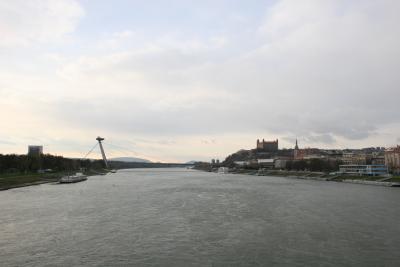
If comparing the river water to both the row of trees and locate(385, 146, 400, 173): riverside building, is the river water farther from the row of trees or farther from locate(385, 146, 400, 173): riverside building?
locate(385, 146, 400, 173): riverside building

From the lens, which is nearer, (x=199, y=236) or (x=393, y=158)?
(x=199, y=236)

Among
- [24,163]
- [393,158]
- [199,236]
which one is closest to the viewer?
[199,236]

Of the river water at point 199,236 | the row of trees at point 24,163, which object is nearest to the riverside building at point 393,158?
the row of trees at point 24,163

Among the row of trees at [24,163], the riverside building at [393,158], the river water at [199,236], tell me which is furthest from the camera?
the riverside building at [393,158]

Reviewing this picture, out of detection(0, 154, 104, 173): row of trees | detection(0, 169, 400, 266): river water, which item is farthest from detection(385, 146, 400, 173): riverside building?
detection(0, 169, 400, 266): river water

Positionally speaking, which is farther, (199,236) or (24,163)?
(24,163)

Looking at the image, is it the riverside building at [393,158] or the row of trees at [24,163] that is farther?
the riverside building at [393,158]

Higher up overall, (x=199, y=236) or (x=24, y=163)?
(x=24, y=163)

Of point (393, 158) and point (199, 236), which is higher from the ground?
point (393, 158)

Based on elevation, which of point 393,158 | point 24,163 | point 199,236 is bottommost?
point 199,236

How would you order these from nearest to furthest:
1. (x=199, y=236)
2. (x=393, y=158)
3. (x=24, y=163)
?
(x=199, y=236), (x=24, y=163), (x=393, y=158)

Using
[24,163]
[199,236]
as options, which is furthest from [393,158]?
[199,236]

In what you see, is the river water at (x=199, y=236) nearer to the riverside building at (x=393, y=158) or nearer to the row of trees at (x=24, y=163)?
the row of trees at (x=24, y=163)

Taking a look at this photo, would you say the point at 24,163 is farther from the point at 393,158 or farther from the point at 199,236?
the point at 393,158
